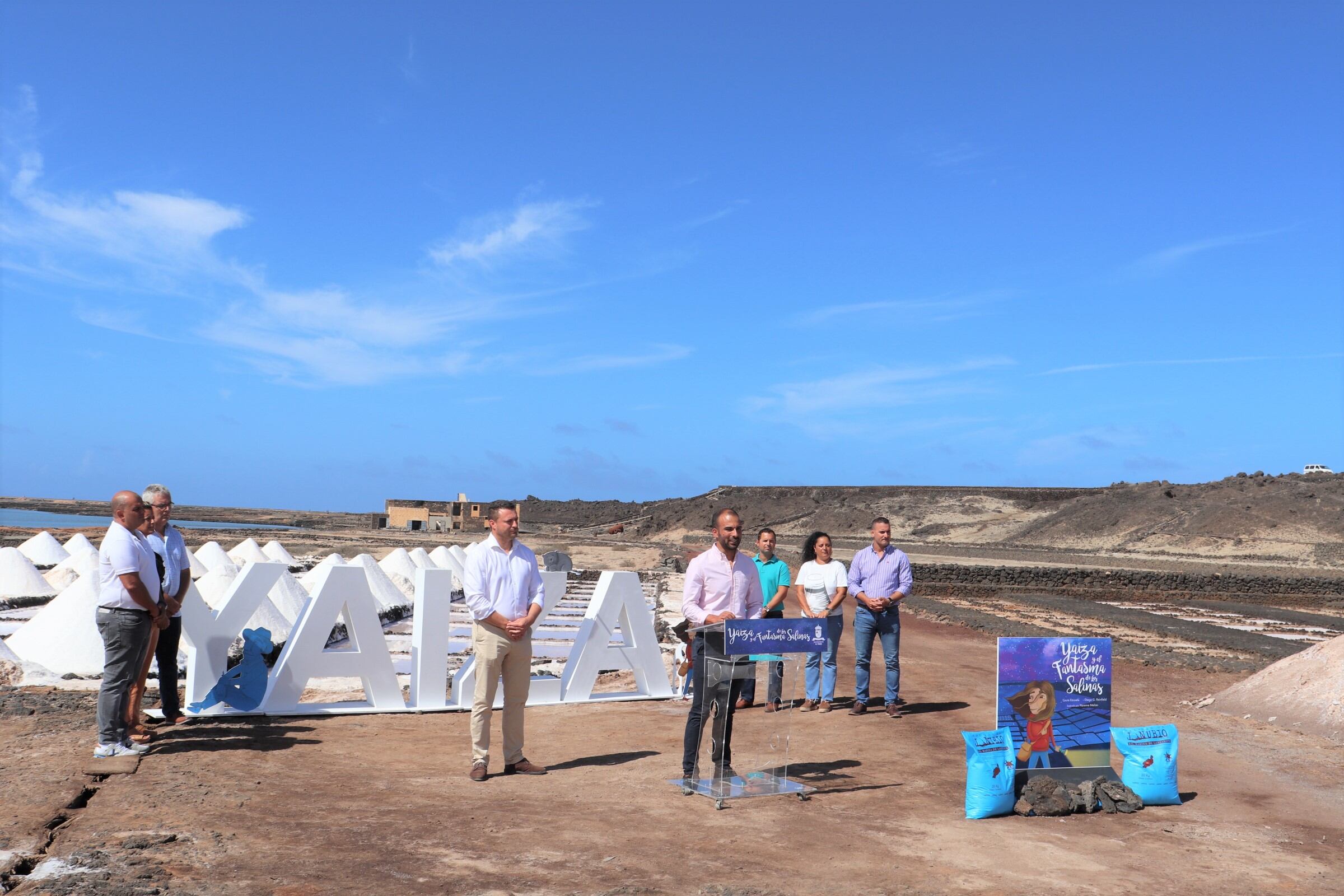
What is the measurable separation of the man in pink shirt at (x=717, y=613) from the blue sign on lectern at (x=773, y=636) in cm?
8

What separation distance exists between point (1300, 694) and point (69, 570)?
67.1 feet

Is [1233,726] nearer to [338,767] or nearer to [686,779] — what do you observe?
[686,779]

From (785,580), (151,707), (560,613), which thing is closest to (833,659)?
(785,580)

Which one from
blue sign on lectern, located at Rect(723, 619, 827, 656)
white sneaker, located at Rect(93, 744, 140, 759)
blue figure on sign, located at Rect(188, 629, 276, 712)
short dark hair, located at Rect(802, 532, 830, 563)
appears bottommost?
white sneaker, located at Rect(93, 744, 140, 759)

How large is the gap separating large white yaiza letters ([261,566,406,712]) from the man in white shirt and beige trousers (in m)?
2.55

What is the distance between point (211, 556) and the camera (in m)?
20.9

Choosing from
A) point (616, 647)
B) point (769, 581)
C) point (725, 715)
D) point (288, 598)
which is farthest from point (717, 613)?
point (288, 598)

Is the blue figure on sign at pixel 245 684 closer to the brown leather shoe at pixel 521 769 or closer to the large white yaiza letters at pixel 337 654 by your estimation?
the large white yaiza letters at pixel 337 654

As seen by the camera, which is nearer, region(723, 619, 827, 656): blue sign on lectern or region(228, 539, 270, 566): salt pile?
region(723, 619, 827, 656): blue sign on lectern

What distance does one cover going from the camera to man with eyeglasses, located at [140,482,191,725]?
7.94 meters

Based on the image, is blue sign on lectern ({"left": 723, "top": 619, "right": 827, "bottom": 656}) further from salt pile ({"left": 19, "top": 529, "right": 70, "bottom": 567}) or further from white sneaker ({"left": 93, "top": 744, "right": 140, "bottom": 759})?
salt pile ({"left": 19, "top": 529, "right": 70, "bottom": 567})

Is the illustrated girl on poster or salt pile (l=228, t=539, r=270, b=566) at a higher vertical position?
salt pile (l=228, t=539, r=270, b=566)

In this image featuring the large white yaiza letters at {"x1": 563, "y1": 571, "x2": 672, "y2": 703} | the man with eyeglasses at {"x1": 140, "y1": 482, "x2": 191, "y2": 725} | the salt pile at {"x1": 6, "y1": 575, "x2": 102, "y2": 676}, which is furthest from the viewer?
the salt pile at {"x1": 6, "y1": 575, "x2": 102, "y2": 676}

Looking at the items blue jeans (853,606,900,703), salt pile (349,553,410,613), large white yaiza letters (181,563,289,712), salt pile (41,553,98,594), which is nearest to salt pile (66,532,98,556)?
salt pile (41,553,98,594)
